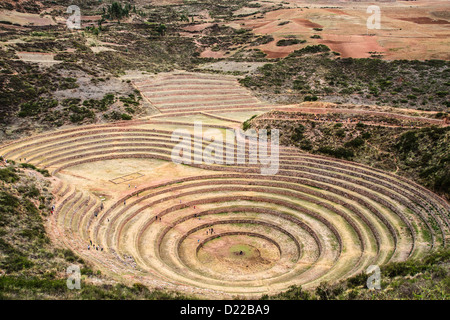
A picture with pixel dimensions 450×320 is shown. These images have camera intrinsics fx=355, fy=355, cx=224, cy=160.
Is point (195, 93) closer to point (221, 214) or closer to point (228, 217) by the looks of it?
point (221, 214)

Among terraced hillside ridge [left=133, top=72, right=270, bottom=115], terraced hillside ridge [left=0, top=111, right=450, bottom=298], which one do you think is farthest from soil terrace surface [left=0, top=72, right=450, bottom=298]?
terraced hillside ridge [left=133, top=72, right=270, bottom=115]

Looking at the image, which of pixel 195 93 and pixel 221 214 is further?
pixel 195 93

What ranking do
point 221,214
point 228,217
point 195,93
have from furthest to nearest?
point 195,93, point 221,214, point 228,217

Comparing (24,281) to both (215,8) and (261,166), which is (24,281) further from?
(215,8)

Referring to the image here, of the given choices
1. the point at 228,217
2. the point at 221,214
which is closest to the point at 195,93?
the point at 221,214

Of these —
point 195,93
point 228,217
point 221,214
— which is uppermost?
point 195,93

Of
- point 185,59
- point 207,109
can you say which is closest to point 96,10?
point 185,59

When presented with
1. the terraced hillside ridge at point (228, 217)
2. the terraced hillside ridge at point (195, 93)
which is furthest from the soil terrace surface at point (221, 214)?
the terraced hillside ridge at point (195, 93)
